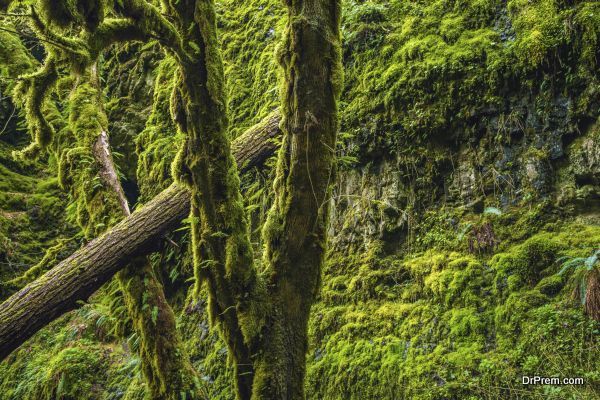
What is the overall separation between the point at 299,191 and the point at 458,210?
2.24 m

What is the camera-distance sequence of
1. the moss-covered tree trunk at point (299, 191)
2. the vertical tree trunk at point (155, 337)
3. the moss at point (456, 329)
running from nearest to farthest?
the moss-covered tree trunk at point (299, 191)
the moss at point (456, 329)
the vertical tree trunk at point (155, 337)

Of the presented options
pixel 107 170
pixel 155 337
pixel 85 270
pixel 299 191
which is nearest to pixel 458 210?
pixel 299 191

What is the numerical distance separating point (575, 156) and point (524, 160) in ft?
1.34

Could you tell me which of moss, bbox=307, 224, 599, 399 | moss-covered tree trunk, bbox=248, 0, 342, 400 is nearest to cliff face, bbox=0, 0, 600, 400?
moss, bbox=307, 224, 599, 399

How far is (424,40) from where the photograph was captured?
195 inches

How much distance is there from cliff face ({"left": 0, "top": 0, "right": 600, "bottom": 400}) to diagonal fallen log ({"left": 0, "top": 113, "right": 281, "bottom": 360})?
38cm

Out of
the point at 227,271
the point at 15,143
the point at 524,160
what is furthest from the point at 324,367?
the point at 15,143

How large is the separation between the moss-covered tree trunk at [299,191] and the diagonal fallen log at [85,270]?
0.92 meters

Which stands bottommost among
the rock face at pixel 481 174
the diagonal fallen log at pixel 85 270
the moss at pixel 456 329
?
the moss at pixel 456 329

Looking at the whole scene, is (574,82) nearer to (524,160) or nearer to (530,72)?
(530,72)

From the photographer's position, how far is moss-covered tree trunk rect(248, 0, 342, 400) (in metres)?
2.64

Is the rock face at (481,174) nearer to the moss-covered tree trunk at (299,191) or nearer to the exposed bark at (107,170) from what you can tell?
the moss-covered tree trunk at (299,191)

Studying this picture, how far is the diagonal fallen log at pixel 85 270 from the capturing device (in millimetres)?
3248

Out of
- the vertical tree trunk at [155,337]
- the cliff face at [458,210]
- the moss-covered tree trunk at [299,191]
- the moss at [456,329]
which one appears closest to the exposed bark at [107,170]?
the vertical tree trunk at [155,337]
